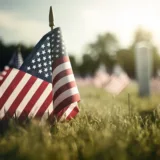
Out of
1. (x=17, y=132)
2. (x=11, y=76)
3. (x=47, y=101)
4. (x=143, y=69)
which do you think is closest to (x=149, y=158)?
(x=17, y=132)

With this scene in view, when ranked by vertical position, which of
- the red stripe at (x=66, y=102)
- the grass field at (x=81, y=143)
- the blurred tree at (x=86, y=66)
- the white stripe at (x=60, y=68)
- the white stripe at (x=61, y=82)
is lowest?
the grass field at (x=81, y=143)

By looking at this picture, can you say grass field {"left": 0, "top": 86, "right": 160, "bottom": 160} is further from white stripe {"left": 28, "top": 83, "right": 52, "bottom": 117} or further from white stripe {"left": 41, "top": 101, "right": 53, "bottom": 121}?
white stripe {"left": 28, "top": 83, "right": 52, "bottom": 117}

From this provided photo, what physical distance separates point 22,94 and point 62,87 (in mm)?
642

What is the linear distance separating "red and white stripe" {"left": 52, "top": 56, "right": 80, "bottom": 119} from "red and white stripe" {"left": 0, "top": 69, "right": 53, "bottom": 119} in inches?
8.5

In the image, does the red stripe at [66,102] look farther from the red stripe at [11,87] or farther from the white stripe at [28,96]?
the red stripe at [11,87]

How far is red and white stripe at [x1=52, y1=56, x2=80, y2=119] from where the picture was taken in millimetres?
5652

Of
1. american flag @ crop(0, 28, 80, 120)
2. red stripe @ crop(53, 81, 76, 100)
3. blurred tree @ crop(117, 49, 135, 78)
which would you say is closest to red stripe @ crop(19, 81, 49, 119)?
american flag @ crop(0, 28, 80, 120)

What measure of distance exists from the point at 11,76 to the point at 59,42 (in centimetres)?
90

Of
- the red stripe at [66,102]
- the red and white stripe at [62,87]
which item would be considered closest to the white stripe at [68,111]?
the red and white stripe at [62,87]

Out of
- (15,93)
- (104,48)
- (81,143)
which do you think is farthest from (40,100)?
(104,48)

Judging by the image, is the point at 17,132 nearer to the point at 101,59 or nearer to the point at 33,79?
the point at 33,79

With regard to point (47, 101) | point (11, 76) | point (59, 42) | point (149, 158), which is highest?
point (59, 42)

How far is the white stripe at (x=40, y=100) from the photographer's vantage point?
5.76 m

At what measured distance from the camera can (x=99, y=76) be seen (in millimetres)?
27203
